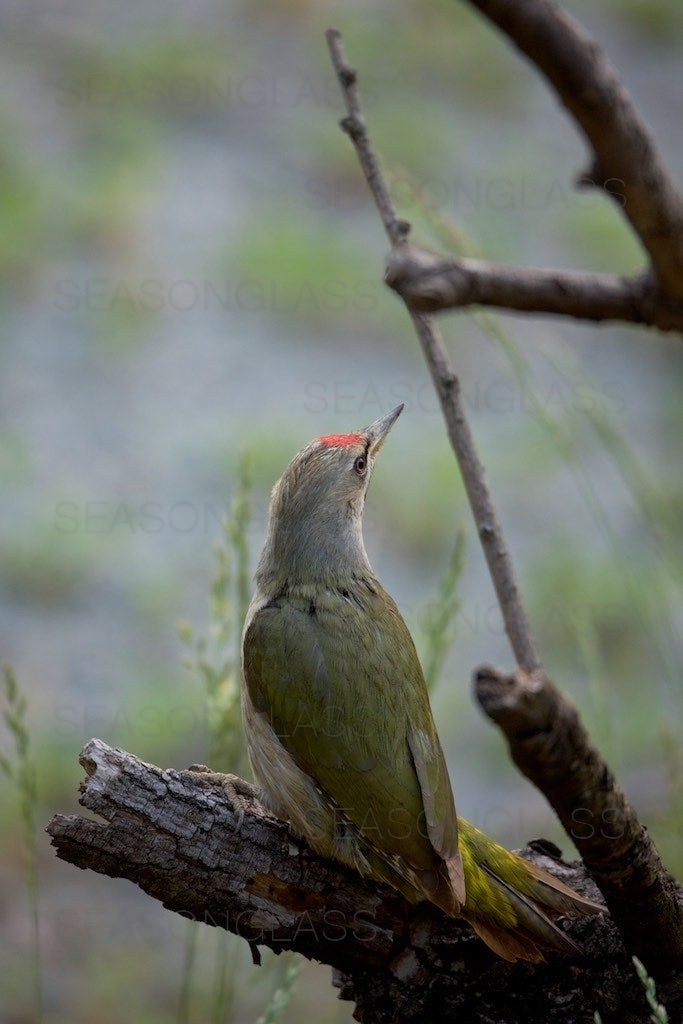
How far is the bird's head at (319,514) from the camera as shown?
10.2ft

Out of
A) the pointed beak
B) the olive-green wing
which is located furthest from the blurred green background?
the olive-green wing

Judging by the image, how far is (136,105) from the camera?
7910 millimetres

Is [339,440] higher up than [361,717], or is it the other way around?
[339,440]

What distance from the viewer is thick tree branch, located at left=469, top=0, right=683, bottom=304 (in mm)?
1883

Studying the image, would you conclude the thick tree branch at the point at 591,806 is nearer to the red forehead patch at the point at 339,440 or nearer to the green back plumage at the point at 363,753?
the green back plumage at the point at 363,753

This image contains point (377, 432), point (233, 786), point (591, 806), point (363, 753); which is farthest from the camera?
point (377, 432)

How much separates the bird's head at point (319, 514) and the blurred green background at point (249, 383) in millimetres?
1021

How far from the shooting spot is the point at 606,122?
1.99 m

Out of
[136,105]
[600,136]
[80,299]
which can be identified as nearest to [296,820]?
[600,136]

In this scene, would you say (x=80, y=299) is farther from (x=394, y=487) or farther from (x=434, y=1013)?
(x=434, y=1013)

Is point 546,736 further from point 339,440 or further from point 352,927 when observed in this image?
point 339,440

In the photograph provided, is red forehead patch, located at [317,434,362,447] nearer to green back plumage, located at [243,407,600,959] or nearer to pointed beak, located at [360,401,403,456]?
pointed beak, located at [360,401,403,456]

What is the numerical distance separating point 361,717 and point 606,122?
1306mm

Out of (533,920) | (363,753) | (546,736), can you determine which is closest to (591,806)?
(546,736)
